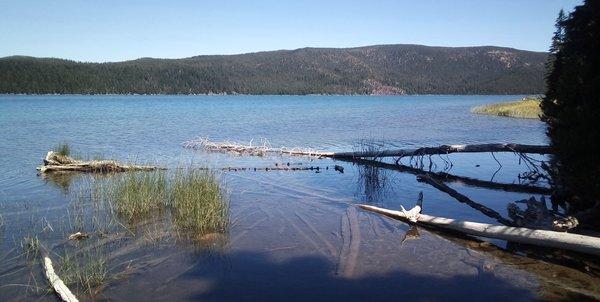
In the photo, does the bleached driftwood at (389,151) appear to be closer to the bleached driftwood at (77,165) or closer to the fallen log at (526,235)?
the fallen log at (526,235)

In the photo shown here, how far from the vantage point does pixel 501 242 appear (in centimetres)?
963

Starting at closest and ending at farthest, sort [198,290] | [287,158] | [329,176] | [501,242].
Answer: [198,290] → [501,242] → [329,176] → [287,158]

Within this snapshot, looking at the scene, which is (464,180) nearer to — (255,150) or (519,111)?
(255,150)

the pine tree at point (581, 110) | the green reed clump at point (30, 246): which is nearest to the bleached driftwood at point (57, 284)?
the green reed clump at point (30, 246)

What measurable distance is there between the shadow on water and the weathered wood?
3.27 m

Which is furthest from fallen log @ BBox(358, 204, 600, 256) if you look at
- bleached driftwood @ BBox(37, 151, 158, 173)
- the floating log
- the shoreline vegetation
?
the shoreline vegetation

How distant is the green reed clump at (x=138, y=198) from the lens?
11.7m

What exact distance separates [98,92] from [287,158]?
17311cm

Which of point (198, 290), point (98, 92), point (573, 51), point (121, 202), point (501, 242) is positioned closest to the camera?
point (198, 290)

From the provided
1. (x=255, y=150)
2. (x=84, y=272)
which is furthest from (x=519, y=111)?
(x=84, y=272)

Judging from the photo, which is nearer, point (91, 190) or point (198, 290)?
point (198, 290)

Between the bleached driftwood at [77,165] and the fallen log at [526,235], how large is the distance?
11140mm

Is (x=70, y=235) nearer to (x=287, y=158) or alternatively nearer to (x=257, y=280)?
(x=257, y=280)

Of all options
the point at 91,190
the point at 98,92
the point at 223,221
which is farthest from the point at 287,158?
the point at 98,92
